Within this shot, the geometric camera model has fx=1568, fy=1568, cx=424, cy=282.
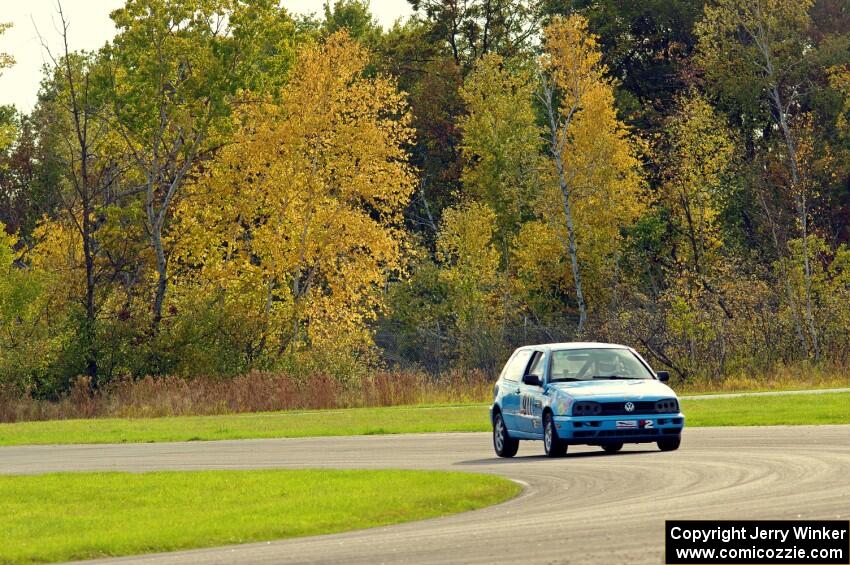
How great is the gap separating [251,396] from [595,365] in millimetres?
23591

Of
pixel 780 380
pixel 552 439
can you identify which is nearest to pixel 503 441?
pixel 552 439

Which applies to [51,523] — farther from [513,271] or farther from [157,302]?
[513,271]

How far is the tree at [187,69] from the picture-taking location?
55750mm

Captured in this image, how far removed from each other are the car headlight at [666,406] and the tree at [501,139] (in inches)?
1921

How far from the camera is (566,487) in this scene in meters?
17.9

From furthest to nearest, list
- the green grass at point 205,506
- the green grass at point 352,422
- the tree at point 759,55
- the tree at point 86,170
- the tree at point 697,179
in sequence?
the tree at point 759,55 < the tree at point 697,179 < the tree at point 86,170 < the green grass at point 352,422 < the green grass at point 205,506

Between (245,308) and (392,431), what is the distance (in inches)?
873

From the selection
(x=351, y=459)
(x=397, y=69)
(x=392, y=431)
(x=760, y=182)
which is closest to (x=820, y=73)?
(x=760, y=182)

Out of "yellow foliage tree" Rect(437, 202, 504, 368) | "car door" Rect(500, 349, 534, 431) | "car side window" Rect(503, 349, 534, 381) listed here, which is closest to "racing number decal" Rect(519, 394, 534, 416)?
Answer: "car door" Rect(500, 349, 534, 431)

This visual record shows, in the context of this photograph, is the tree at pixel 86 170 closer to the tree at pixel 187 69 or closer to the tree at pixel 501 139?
the tree at pixel 187 69

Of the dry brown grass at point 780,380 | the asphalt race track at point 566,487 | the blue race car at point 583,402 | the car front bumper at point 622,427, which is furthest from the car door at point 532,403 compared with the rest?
the dry brown grass at point 780,380

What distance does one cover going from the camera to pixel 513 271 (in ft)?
244

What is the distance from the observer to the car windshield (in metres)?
23.2

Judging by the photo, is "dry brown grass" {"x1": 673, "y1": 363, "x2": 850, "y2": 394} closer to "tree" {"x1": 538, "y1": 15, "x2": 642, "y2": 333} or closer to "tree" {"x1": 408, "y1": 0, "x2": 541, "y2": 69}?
"tree" {"x1": 538, "y1": 15, "x2": 642, "y2": 333}
